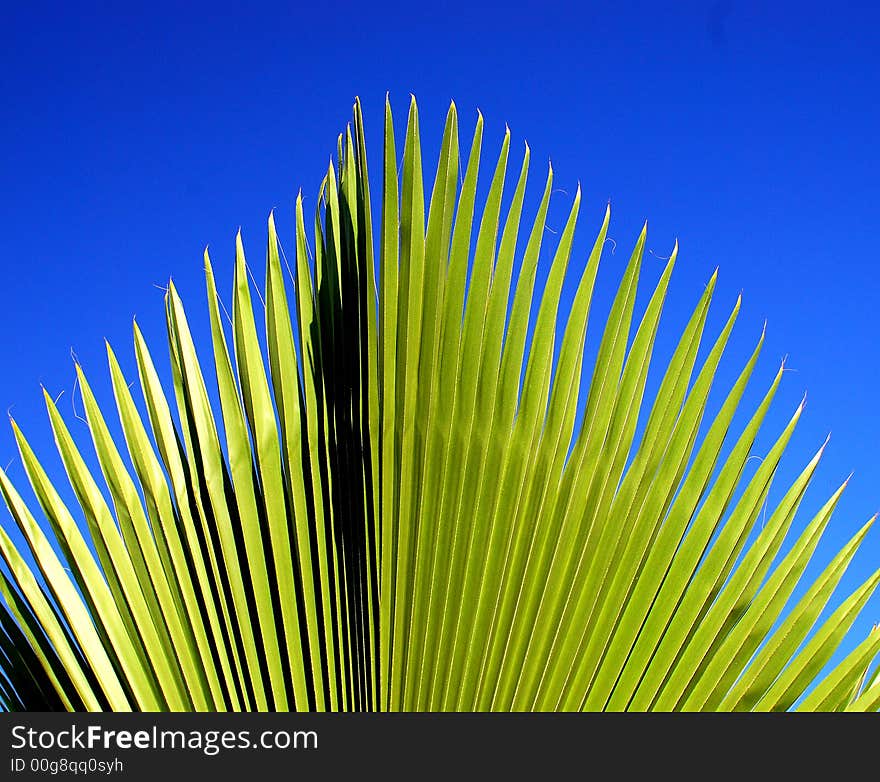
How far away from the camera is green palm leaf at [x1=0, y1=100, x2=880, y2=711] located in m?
1.08

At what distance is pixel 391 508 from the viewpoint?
109 centimetres

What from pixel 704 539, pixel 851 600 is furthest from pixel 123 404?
pixel 851 600

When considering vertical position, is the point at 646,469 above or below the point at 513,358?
below

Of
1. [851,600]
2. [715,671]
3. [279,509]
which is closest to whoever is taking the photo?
[279,509]

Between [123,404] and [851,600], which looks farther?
[851,600]

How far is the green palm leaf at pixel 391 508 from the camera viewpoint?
1.08 meters

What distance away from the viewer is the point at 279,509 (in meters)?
1.10

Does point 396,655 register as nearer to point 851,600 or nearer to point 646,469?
point 646,469

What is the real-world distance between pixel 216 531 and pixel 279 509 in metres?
0.10
